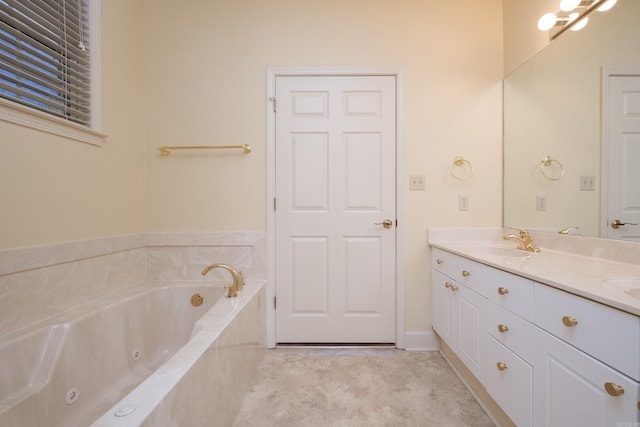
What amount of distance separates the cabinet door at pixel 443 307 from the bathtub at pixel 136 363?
1266mm

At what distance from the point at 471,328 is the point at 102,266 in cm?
220

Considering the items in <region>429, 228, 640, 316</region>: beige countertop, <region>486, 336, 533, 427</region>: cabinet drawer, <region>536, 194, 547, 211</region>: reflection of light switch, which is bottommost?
<region>486, 336, 533, 427</region>: cabinet drawer

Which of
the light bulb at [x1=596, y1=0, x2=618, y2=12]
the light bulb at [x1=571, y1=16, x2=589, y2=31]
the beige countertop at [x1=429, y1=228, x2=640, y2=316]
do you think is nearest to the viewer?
the beige countertop at [x1=429, y1=228, x2=640, y2=316]

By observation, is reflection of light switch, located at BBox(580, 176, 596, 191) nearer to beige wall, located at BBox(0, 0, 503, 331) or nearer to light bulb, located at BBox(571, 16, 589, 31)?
beige wall, located at BBox(0, 0, 503, 331)

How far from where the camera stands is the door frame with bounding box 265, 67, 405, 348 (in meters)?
1.95

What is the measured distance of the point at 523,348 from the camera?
103 centimetres

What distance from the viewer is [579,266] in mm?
1137

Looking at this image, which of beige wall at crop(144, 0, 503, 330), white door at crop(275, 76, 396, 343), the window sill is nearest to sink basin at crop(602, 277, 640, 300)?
beige wall at crop(144, 0, 503, 330)

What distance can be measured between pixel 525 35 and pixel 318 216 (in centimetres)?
194

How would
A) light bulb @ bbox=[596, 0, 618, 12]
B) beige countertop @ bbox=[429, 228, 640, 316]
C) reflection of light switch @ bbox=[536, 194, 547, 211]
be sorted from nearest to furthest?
beige countertop @ bbox=[429, 228, 640, 316] < light bulb @ bbox=[596, 0, 618, 12] < reflection of light switch @ bbox=[536, 194, 547, 211]

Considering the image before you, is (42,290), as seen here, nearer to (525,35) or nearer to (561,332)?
(561,332)

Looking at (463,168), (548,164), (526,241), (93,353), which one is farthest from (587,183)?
(93,353)

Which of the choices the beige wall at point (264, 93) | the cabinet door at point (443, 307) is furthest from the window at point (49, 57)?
the cabinet door at point (443, 307)

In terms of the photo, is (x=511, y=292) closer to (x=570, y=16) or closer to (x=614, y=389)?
(x=614, y=389)
